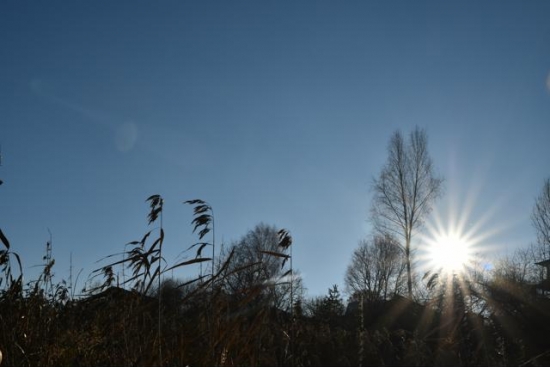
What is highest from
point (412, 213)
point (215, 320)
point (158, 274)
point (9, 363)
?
point (412, 213)

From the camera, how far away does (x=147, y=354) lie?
2074 mm

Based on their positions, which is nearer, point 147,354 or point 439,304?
point 147,354

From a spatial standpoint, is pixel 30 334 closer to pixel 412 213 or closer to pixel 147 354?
pixel 147 354

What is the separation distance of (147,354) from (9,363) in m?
0.96

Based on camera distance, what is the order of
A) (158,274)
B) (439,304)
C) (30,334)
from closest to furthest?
(158,274) → (439,304) → (30,334)

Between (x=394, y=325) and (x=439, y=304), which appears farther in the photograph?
(x=394, y=325)

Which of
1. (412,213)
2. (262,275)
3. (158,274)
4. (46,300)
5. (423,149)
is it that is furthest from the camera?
(423,149)

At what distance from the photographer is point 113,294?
9.53ft

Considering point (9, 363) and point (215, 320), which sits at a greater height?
point (215, 320)

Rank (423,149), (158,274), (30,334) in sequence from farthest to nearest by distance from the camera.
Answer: (423,149), (30,334), (158,274)

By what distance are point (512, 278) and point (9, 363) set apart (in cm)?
286

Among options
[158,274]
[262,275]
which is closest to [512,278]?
[262,275]

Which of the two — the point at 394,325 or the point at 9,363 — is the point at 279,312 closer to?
the point at 394,325

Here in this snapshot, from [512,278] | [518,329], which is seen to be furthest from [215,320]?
[512,278]
